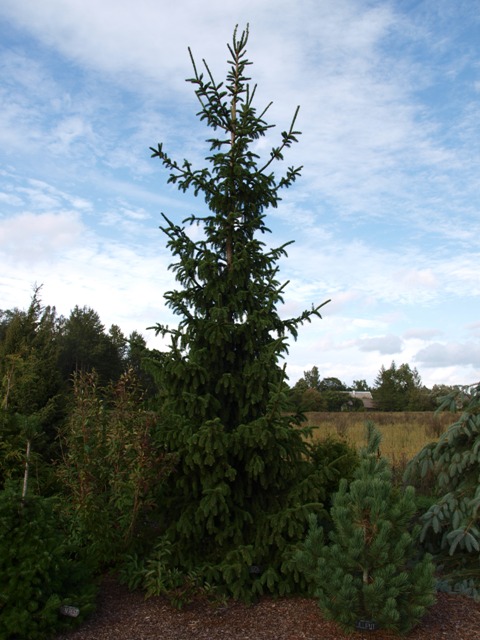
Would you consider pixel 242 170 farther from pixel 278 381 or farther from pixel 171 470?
pixel 171 470

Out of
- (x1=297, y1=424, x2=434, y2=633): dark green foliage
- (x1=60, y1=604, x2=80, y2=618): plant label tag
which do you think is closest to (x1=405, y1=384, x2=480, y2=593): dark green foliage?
(x1=297, y1=424, x2=434, y2=633): dark green foliage

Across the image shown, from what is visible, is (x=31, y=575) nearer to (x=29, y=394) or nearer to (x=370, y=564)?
(x=370, y=564)

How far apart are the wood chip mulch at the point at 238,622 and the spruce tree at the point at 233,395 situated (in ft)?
0.71

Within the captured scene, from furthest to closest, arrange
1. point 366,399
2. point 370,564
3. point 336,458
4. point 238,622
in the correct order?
point 366,399
point 336,458
point 238,622
point 370,564

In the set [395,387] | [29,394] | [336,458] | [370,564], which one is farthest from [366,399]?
[370,564]

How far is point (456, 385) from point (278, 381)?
2.57 m

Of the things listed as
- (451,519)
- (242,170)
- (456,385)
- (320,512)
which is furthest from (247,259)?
(451,519)

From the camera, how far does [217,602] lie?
16.0 ft

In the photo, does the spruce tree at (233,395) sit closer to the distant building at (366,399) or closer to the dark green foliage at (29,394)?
the dark green foliage at (29,394)

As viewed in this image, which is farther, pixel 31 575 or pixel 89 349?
pixel 89 349

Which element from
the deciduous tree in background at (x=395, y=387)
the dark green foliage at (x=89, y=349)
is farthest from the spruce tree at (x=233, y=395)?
the dark green foliage at (x=89, y=349)

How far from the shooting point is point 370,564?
431 cm

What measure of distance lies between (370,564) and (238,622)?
1.28m

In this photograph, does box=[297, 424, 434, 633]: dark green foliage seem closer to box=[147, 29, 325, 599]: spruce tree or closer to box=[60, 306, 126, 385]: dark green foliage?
box=[147, 29, 325, 599]: spruce tree
